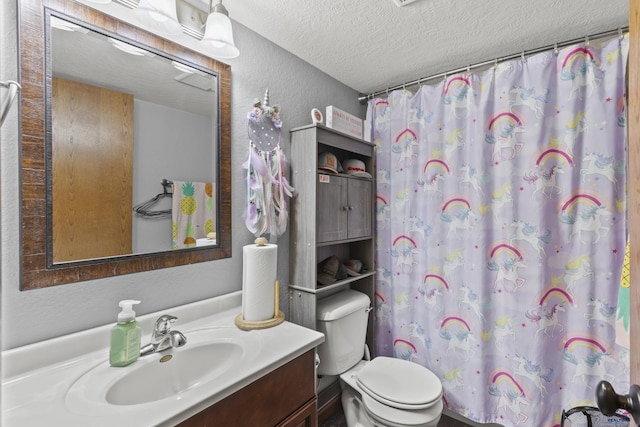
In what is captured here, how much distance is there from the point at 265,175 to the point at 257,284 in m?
0.51

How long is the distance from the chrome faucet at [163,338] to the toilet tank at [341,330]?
749 mm

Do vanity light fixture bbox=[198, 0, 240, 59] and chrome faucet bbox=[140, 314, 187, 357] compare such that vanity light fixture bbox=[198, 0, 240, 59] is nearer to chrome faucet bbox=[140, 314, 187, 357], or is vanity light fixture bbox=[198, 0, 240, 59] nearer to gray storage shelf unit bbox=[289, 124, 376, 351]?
gray storage shelf unit bbox=[289, 124, 376, 351]

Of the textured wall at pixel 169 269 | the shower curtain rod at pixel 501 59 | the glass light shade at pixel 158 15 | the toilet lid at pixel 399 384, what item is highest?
the shower curtain rod at pixel 501 59

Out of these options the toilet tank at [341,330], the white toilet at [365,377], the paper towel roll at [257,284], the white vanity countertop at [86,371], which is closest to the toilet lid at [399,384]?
the white toilet at [365,377]

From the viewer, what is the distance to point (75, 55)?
0.97 m

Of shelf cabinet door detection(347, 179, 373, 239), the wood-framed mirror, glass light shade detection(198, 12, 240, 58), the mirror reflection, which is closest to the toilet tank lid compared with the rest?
shelf cabinet door detection(347, 179, 373, 239)

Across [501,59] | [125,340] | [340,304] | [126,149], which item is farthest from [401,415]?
[501,59]

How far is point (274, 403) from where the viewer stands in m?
0.98

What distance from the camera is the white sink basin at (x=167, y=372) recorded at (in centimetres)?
81

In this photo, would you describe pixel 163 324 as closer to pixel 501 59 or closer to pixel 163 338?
pixel 163 338

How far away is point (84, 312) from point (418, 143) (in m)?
1.85

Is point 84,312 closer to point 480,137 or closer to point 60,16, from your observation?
point 60,16

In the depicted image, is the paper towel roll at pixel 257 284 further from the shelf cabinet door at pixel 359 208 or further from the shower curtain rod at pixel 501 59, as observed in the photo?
the shower curtain rod at pixel 501 59

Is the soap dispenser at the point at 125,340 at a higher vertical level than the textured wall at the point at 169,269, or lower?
lower
